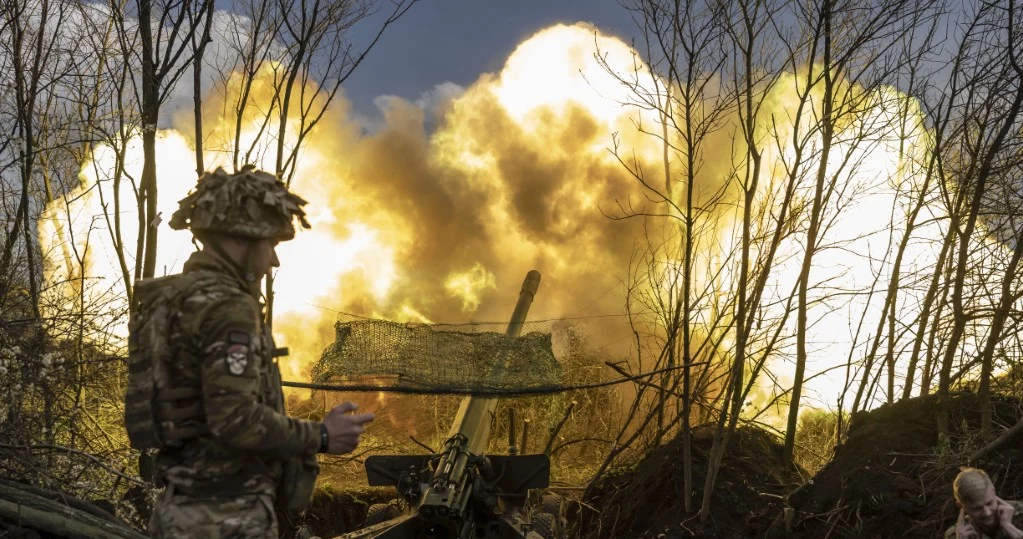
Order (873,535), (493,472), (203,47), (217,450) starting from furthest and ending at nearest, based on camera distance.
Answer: (203,47), (493,472), (873,535), (217,450)

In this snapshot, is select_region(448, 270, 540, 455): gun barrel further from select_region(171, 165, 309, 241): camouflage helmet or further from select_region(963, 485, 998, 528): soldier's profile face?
select_region(171, 165, 309, 241): camouflage helmet

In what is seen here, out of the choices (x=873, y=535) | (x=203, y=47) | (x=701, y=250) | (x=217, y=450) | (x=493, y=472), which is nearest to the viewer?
(x=217, y=450)

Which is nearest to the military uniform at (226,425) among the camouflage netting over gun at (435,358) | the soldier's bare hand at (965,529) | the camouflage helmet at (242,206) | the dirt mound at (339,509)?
the camouflage helmet at (242,206)

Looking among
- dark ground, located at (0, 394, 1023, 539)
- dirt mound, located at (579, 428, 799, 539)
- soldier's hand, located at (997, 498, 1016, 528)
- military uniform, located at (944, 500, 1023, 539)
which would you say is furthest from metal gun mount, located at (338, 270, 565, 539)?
soldier's hand, located at (997, 498, 1016, 528)

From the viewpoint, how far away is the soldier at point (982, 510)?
186 inches

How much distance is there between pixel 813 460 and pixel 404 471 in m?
4.94

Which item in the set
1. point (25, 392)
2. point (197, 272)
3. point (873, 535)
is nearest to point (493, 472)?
point (873, 535)

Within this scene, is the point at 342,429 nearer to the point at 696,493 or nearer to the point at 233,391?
the point at 233,391

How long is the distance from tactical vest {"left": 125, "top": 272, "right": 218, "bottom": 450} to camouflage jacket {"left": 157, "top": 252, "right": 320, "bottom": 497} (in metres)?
0.03

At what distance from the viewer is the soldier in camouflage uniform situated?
3148mm

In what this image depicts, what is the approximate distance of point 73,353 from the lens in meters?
7.66

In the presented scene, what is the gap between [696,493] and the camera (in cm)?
944

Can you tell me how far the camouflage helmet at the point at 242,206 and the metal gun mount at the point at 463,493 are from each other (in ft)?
14.8

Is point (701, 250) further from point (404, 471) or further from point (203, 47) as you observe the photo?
point (203, 47)
